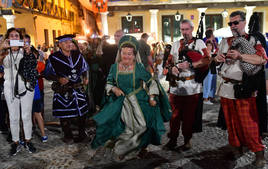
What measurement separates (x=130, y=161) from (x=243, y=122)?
1664 millimetres

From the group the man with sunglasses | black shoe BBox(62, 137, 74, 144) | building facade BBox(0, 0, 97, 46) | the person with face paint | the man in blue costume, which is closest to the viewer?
the man with sunglasses

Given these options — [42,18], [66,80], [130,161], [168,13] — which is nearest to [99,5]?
[42,18]

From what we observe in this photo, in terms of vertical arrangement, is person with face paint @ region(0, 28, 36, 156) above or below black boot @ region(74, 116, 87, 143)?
above

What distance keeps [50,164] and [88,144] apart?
88 centimetres

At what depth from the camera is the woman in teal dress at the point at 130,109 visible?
11.2 ft

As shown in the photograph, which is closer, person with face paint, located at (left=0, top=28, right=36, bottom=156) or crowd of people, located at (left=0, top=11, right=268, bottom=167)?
crowd of people, located at (left=0, top=11, right=268, bottom=167)

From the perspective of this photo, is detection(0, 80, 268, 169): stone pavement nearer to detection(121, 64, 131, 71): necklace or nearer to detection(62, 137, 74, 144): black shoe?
detection(62, 137, 74, 144): black shoe

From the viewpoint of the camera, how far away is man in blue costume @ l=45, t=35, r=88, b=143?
4.25 meters

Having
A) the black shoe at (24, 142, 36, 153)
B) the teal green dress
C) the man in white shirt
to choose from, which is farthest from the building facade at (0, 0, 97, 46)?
the man in white shirt

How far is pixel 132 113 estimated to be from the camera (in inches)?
137

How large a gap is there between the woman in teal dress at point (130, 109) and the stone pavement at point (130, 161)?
28 cm

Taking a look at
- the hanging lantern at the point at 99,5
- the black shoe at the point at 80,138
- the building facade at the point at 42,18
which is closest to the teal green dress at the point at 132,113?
the black shoe at the point at 80,138

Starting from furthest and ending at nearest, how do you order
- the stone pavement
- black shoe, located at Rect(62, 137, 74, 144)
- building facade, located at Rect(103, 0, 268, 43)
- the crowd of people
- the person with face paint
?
building facade, located at Rect(103, 0, 268, 43) → black shoe, located at Rect(62, 137, 74, 144) → the person with face paint → the stone pavement → the crowd of people

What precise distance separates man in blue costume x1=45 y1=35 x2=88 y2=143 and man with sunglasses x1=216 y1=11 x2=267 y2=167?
239 cm
